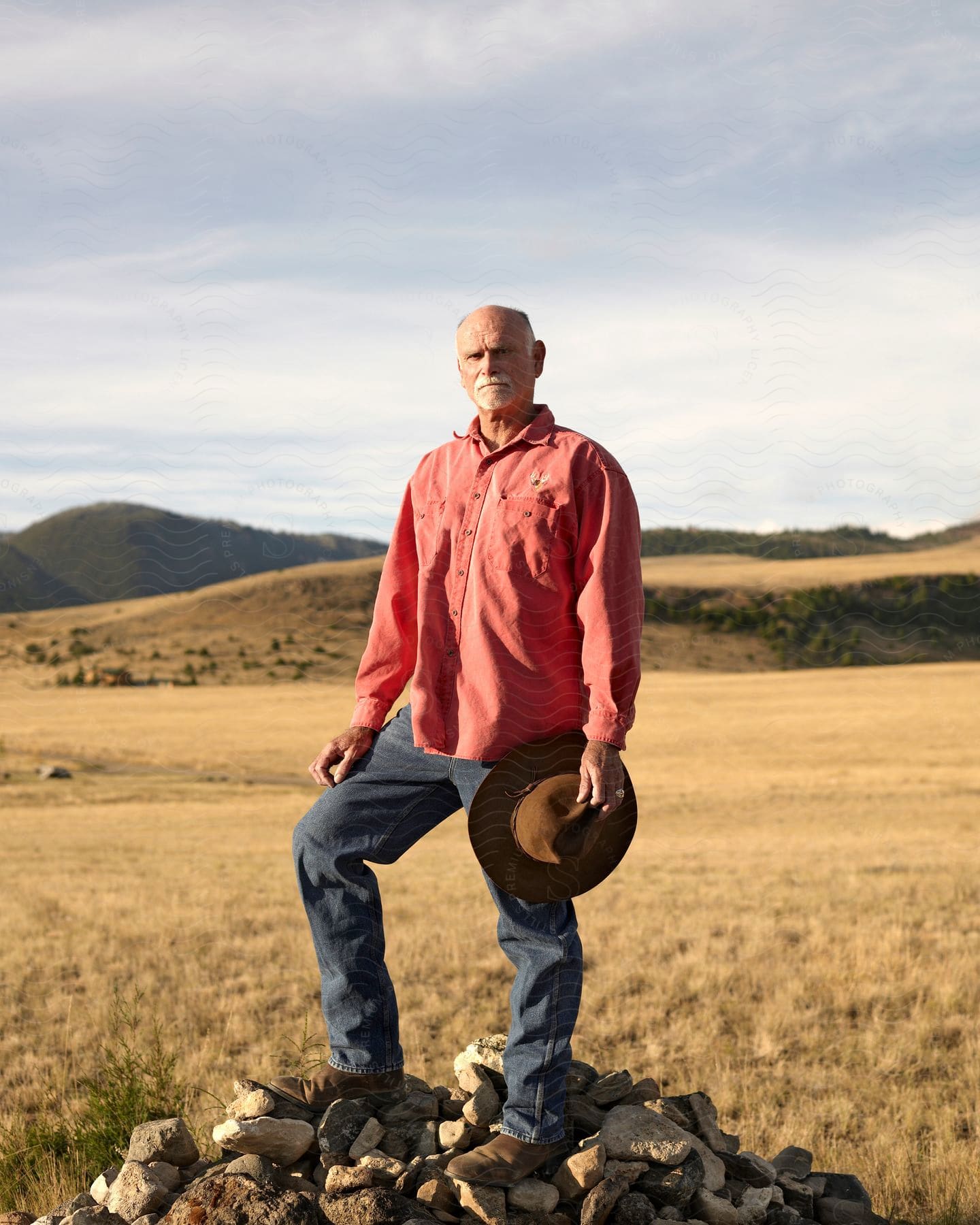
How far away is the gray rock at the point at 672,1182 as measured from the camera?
3.70 metres

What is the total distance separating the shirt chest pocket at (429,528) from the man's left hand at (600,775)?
2.91 feet

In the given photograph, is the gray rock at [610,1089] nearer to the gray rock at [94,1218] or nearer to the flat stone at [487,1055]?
the flat stone at [487,1055]

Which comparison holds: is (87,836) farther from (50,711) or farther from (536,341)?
(50,711)

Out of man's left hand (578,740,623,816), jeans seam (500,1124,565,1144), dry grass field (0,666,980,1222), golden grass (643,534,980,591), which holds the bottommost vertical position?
dry grass field (0,666,980,1222)

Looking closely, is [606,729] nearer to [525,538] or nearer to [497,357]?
[525,538]

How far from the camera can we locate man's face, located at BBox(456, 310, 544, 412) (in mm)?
3711

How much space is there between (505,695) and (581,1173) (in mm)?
1575

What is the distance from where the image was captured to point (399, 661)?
13.1 ft

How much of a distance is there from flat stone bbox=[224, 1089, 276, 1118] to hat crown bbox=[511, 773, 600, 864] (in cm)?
127

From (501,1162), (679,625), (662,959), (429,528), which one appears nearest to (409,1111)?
(501,1162)

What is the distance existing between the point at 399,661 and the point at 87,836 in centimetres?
1632

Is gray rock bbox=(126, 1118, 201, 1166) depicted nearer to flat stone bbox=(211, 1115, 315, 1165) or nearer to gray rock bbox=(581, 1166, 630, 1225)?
flat stone bbox=(211, 1115, 315, 1165)

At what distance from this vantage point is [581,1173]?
3607 mm

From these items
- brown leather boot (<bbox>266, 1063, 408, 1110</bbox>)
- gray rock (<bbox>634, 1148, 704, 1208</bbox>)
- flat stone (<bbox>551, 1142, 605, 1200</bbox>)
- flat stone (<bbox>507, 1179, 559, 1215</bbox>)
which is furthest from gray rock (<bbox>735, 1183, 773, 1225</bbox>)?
brown leather boot (<bbox>266, 1063, 408, 1110</bbox>)
